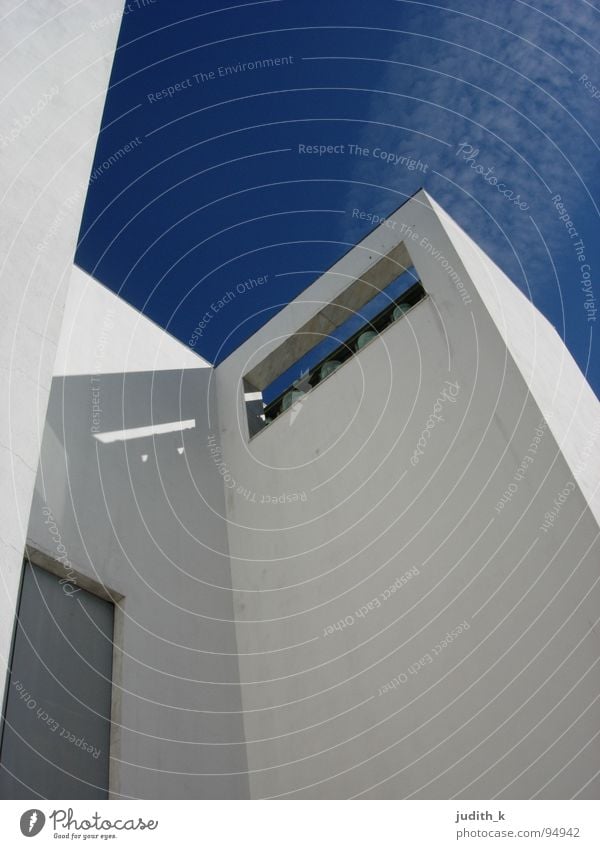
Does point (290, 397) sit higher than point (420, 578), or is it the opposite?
point (290, 397)

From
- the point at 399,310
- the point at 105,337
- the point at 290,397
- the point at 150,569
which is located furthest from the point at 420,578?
the point at 105,337

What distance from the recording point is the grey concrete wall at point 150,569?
20.9 ft

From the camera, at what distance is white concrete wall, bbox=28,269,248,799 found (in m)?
Result: 6.43

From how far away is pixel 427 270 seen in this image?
26.3 feet

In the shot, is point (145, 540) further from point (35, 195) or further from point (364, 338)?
point (35, 195)

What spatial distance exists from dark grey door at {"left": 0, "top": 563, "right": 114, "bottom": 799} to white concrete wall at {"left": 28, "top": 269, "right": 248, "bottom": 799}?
0.13 metres

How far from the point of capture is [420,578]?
640 cm

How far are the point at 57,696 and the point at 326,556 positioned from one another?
8.78ft
